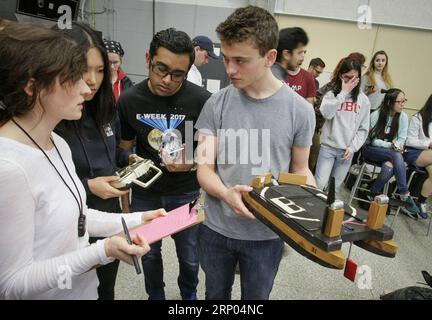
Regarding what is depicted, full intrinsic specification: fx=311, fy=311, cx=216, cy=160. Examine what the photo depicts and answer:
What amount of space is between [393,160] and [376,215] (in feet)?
8.68

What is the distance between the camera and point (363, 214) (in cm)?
81

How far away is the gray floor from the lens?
1937 millimetres

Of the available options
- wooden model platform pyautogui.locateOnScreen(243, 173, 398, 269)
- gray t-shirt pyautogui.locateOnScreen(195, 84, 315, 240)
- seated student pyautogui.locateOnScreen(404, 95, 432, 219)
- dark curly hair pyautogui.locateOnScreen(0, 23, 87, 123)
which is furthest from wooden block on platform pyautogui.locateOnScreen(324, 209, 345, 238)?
A: seated student pyautogui.locateOnScreen(404, 95, 432, 219)

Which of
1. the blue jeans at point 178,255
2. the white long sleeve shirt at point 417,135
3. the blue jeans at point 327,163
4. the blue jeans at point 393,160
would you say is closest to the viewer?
the blue jeans at point 178,255

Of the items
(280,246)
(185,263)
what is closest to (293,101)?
(280,246)

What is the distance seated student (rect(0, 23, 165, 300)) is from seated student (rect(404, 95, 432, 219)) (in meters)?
3.27

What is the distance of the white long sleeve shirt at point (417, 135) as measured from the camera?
3184mm

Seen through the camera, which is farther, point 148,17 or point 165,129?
point 148,17

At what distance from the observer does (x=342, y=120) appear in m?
2.74

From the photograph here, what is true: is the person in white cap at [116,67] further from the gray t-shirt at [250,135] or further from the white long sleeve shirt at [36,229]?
the white long sleeve shirt at [36,229]

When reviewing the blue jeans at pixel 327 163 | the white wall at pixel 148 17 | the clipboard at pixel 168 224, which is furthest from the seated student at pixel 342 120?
the white wall at pixel 148 17

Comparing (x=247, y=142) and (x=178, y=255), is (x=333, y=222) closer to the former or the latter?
(x=247, y=142)

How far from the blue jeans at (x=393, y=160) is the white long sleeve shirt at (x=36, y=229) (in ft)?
9.84

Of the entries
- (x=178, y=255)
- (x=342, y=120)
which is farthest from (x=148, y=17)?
(x=178, y=255)
